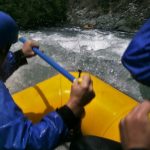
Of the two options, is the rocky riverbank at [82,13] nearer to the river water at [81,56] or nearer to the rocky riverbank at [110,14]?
the rocky riverbank at [110,14]

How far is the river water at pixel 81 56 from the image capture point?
3576 mm

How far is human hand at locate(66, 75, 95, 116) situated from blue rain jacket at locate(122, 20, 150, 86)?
717 mm

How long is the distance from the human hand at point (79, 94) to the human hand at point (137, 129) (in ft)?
2.44

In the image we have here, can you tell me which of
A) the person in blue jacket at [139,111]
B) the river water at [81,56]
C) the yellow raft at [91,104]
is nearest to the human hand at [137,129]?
the person in blue jacket at [139,111]

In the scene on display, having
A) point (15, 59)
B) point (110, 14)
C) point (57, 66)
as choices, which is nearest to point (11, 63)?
point (15, 59)

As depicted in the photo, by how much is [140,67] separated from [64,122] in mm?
821

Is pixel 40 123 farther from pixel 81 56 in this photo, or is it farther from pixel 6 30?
pixel 81 56

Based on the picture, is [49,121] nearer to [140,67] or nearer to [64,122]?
[64,122]

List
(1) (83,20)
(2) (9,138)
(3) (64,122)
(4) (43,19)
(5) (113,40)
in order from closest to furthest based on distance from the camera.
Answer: (2) (9,138)
(3) (64,122)
(5) (113,40)
(4) (43,19)
(1) (83,20)

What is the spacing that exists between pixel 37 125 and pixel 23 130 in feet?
0.27

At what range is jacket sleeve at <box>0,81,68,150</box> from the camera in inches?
67.2

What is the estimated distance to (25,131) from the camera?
1755mm

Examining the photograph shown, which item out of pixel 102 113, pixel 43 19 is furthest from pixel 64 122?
pixel 43 19

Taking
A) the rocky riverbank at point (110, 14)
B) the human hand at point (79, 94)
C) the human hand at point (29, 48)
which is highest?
the human hand at point (79, 94)
